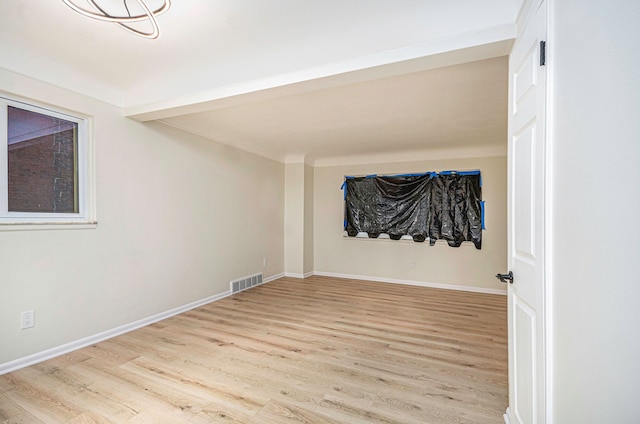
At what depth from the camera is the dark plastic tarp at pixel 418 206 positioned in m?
4.69

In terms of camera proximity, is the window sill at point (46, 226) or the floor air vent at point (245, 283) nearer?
the window sill at point (46, 226)

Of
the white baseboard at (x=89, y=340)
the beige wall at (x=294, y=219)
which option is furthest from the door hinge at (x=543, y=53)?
the beige wall at (x=294, y=219)

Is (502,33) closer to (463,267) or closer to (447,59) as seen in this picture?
(447,59)

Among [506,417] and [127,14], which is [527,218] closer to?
[506,417]

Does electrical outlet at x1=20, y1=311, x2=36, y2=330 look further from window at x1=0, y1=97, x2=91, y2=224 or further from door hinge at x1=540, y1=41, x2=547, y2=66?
door hinge at x1=540, y1=41, x2=547, y2=66

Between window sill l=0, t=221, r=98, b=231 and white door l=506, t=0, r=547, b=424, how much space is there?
11.0ft

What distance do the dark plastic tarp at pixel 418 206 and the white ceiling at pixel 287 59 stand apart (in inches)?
56.6

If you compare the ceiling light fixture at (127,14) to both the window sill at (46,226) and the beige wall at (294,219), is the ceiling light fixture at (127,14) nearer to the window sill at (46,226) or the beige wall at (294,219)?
the window sill at (46,226)

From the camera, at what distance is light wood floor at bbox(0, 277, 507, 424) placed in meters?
1.78

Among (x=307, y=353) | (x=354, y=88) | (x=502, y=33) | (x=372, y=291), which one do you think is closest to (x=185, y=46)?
(x=354, y=88)

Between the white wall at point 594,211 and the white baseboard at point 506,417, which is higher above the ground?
the white wall at point 594,211

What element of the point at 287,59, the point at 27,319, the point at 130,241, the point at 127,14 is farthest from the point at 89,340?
the point at 287,59

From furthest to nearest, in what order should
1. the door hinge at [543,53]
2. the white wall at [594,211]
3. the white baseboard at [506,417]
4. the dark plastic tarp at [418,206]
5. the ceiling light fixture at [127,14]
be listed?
the dark plastic tarp at [418,206]
the white baseboard at [506,417]
the ceiling light fixture at [127,14]
the door hinge at [543,53]
the white wall at [594,211]

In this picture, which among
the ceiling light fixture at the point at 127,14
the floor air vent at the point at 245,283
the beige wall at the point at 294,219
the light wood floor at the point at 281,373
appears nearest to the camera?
the ceiling light fixture at the point at 127,14
